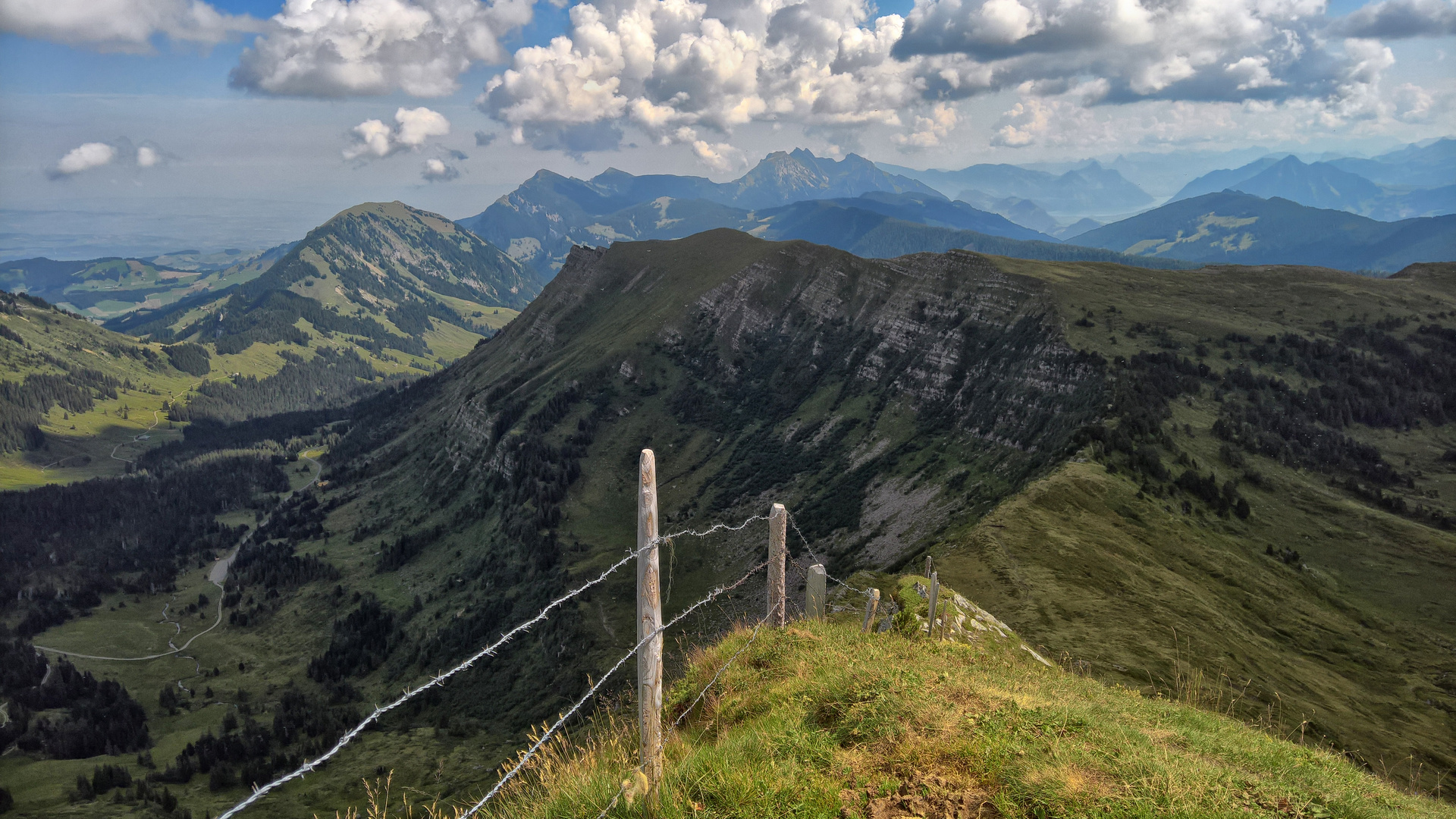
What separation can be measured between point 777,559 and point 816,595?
291cm

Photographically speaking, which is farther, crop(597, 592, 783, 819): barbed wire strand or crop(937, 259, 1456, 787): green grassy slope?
crop(937, 259, 1456, 787): green grassy slope

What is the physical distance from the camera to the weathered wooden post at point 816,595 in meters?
18.5

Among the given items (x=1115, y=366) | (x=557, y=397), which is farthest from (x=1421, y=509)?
(x=557, y=397)

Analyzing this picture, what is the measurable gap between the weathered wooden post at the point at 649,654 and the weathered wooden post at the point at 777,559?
5.94 m

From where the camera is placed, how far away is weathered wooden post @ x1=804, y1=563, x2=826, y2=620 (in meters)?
18.5

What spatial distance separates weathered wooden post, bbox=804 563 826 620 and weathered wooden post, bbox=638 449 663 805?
29.6 feet

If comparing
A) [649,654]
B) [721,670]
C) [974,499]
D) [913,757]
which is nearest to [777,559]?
[721,670]

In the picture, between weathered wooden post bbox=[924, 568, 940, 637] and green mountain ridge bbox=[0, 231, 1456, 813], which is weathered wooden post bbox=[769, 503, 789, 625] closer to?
weathered wooden post bbox=[924, 568, 940, 637]

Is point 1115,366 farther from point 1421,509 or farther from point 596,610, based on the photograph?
point 596,610

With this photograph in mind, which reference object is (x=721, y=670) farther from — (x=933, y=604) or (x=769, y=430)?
(x=769, y=430)

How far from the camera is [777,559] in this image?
16422mm

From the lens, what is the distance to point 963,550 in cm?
4559

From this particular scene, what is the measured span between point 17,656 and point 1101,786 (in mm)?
245378

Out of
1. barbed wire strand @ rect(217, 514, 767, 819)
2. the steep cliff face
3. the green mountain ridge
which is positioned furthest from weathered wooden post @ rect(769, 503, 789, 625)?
the steep cliff face
